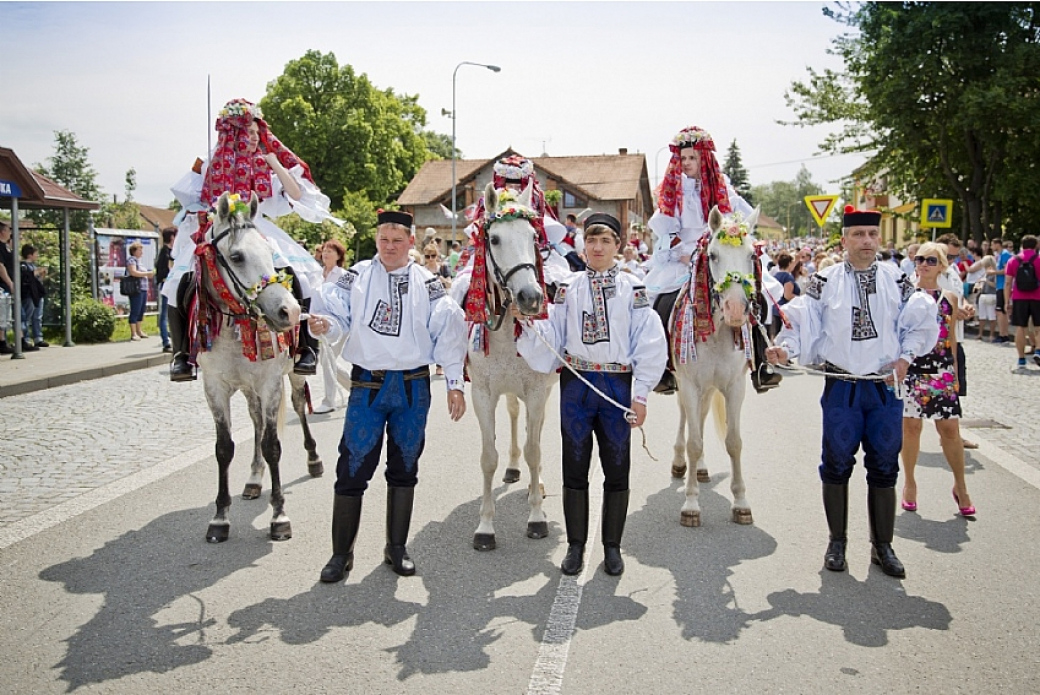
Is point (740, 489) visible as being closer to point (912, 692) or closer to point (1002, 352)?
point (912, 692)

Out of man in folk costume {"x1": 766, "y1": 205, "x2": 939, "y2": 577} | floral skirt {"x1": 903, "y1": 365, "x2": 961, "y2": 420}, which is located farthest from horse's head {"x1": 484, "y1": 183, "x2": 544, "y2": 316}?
floral skirt {"x1": 903, "y1": 365, "x2": 961, "y2": 420}

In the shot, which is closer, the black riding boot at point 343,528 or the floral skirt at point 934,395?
the black riding boot at point 343,528

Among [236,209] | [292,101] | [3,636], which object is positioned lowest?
[3,636]

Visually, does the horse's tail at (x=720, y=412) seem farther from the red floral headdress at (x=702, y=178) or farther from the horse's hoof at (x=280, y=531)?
the horse's hoof at (x=280, y=531)

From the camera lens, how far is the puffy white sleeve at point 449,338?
5.33 meters

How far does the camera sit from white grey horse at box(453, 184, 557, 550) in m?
5.39

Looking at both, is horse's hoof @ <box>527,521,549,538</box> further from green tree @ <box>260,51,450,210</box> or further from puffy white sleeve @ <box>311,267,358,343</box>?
green tree @ <box>260,51,450,210</box>

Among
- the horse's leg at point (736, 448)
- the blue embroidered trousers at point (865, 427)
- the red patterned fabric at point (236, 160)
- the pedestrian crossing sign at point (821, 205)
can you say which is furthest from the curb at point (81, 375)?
the pedestrian crossing sign at point (821, 205)

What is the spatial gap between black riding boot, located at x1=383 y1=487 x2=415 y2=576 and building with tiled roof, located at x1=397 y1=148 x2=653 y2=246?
53.1 meters

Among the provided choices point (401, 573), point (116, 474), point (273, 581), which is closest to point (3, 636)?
point (273, 581)

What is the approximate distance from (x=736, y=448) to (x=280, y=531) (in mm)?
3447

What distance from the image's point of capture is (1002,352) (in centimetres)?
1722

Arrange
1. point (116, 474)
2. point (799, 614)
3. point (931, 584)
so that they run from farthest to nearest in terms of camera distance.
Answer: point (116, 474), point (931, 584), point (799, 614)

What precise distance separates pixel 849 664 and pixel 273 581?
10.8 ft
